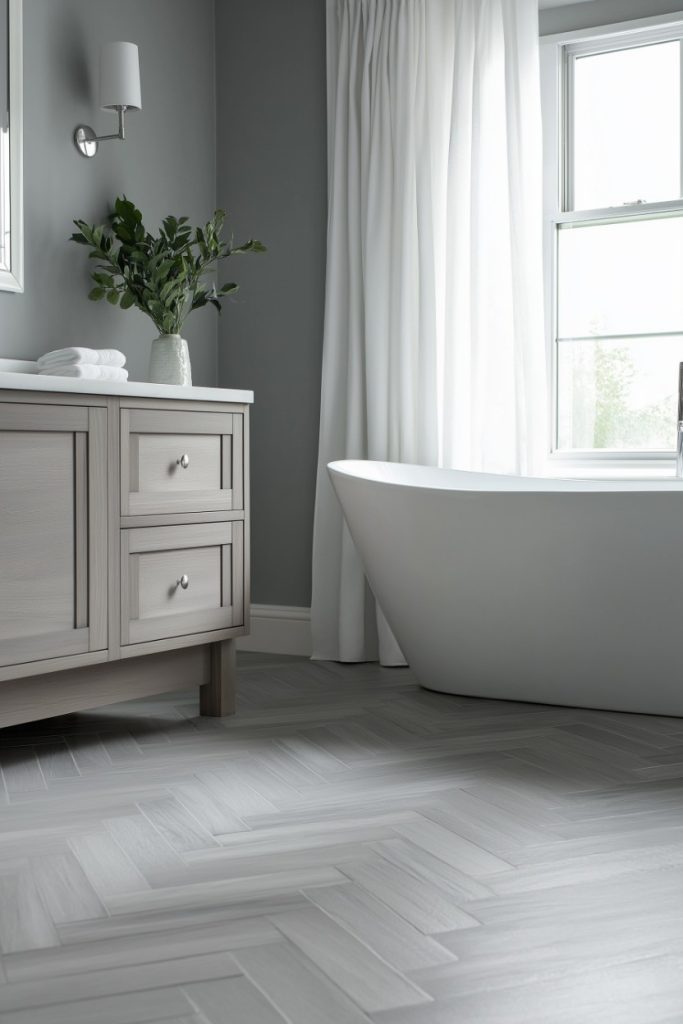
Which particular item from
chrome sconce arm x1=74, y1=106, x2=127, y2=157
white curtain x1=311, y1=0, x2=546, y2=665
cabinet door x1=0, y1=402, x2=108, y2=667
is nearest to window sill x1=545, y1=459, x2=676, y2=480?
white curtain x1=311, y1=0, x2=546, y2=665

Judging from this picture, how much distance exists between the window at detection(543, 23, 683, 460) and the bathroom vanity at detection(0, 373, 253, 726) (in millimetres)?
1328

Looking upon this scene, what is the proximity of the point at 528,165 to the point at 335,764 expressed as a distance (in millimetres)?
2018

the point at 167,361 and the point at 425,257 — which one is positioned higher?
the point at 425,257

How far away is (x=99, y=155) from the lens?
11.3 ft

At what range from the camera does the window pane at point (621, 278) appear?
362 centimetres

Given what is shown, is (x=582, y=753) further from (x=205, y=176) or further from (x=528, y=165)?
(x=205, y=176)

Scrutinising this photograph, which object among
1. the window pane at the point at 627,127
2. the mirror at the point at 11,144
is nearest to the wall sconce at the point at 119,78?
the mirror at the point at 11,144

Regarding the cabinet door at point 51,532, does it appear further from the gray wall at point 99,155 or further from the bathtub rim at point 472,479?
the bathtub rim at point 472,479

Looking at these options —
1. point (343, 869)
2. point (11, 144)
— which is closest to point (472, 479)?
point (11, 144)

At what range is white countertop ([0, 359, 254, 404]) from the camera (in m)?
2.30

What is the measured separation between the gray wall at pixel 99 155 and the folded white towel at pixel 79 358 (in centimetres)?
28

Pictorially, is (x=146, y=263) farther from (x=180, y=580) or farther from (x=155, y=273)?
(x=180, y=580)

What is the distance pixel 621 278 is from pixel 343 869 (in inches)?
98.7

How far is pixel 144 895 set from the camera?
173cm
